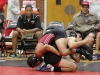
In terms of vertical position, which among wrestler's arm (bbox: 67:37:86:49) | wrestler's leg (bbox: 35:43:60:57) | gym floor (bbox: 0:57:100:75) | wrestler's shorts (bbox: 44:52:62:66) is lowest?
gym floor (bbox: 0:57:100:75)

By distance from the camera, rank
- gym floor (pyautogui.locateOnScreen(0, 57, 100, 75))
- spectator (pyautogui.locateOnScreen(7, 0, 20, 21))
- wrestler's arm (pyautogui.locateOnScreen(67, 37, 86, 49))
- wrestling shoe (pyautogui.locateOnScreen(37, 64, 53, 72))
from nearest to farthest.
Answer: wrestler's arm (pyautogui.locateOnScreen(67, 37, 86, 49)) < gym floor (pyautogui.locateOnScreen(0, 57, 100, 75)) < wrestling shoe (pyautogui.locateOnScreen(37, 64, 53, 72)) < spectator (pyautogui.locateOnScreen(7, 0, 20, 21))

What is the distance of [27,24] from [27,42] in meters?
0.67

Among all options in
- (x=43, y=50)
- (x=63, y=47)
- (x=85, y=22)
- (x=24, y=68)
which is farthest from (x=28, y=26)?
(x=63, y=47)

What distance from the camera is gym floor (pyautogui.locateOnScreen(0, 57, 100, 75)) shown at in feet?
32.7

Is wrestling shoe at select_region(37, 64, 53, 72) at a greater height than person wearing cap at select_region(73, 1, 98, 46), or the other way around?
person wearing cap at select_region(73, 1, 98, 46)

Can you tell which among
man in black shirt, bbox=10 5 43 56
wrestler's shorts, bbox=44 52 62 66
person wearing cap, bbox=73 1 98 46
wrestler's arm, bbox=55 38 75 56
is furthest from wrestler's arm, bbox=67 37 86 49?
man in black shirt, bbox=10 5 43 56

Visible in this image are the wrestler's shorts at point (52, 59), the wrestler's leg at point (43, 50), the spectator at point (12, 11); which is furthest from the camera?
the spectator at point (12, 11)

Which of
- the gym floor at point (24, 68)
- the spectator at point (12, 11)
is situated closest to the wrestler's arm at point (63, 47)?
the gym floor at point (24, 68)

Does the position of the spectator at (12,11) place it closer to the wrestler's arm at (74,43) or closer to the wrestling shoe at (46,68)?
the wrestling shoe at (46,68)

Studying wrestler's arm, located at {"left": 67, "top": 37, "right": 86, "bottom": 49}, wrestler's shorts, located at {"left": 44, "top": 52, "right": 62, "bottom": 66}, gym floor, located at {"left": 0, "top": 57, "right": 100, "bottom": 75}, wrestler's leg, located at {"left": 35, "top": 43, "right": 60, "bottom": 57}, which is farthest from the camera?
wrestler's shorts, located at {"left": 44, "top": 52, "right": 62, "bottom": 66}

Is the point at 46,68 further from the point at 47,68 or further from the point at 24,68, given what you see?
the point at 24,68

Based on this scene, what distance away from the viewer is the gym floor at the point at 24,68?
9977mm

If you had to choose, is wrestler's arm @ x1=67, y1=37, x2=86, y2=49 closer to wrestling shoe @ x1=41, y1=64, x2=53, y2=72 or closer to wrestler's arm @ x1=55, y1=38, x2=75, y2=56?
wrestler's arm @ x1=55, y1=38, x2=75, y2=56

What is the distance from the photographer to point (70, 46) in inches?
390
